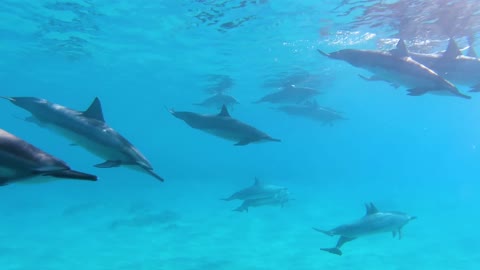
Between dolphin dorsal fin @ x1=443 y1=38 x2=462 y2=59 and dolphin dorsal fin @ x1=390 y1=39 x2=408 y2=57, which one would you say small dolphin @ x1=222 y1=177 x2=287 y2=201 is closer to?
dolphin dorsal fin @ x1=390 y1=39 x2=408 y2=57

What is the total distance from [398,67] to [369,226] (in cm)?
392

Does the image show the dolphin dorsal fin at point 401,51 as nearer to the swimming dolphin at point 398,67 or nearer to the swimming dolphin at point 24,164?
the swimming dolphin at point 398,67

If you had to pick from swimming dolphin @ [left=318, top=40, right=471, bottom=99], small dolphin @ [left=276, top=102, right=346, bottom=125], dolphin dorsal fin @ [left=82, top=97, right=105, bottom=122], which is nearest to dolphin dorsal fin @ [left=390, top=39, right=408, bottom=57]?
swimming dolphin @ [left=318, top=40, right=471, bottom=99]

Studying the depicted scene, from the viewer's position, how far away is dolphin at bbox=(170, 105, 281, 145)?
7.30 metres

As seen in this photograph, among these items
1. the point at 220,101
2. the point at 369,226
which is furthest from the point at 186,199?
the point at 369,226

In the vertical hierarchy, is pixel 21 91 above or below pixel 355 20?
above

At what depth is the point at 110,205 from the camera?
27172mm

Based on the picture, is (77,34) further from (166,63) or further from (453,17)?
(453,17)

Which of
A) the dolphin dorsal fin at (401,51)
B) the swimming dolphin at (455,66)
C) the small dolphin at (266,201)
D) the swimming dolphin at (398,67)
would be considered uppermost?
the swimming dolphin at (455,66)

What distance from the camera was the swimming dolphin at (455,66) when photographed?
356 inches

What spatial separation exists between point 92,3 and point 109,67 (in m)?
17.6

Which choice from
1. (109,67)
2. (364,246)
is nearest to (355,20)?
(364,246)

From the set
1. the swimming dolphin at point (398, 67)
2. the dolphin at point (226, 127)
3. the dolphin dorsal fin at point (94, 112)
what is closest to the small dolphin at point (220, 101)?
the swimming dolphin at point (398, 67)

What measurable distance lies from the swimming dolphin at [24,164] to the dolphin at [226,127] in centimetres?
474
